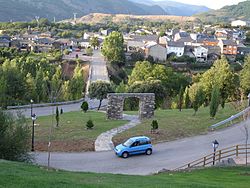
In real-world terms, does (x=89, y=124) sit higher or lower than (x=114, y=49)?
lower

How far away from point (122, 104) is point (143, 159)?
10058 mm

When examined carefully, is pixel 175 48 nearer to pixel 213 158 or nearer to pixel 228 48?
pixel 228 48

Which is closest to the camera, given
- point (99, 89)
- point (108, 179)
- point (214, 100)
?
point (108, 179)

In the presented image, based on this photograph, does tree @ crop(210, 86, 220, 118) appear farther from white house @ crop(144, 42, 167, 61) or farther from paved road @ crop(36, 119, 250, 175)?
white house @ crop(144, 42, 167, 61)

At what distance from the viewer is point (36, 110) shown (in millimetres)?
42188

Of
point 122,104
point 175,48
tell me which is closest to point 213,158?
point 122,104

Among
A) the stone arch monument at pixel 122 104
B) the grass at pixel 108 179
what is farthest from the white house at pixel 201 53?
the grass at pixel 108 179

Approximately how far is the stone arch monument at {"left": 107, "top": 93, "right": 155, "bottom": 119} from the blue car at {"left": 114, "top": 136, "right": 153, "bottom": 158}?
8.68m

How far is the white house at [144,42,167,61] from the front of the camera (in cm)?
10341

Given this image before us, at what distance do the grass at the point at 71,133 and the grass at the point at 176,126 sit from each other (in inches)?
75.6

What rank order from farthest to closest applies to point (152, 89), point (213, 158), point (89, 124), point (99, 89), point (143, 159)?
point (152, 89) → point (99, 89) → point (89, 124) → point (143, 159) → point (213, 158)

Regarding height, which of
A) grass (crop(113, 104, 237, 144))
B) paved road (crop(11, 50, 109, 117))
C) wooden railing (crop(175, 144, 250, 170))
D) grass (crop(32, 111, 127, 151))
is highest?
wooden railing (crop(175, 144, 250, 170))

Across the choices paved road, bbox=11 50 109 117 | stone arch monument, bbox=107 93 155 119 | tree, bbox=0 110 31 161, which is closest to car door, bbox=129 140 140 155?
tree, bbox=0 110 31 161

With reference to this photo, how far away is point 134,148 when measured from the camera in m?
23.5
